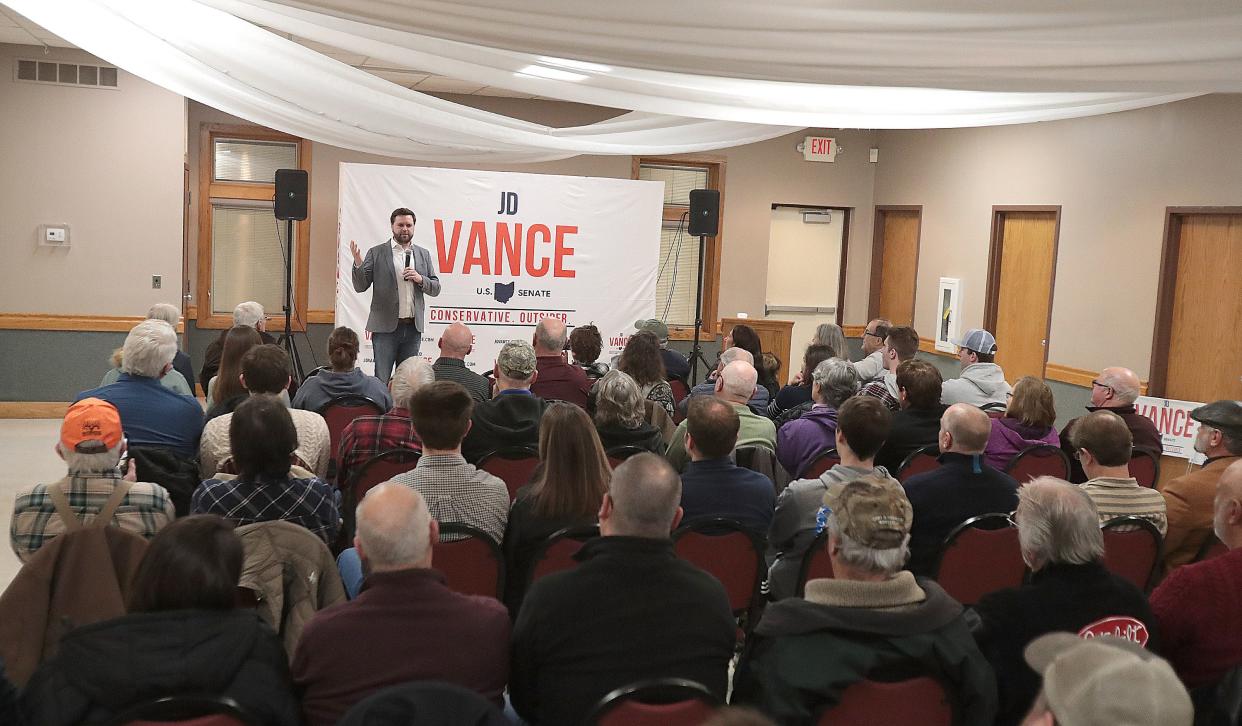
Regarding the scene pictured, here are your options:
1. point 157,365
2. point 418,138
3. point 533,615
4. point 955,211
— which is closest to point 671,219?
point 955,211

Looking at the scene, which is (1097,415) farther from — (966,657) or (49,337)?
(49,337)

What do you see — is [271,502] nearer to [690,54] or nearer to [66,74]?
[690,54]

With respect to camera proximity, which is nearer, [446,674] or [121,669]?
[121,669]

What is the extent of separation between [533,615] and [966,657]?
0.86 m

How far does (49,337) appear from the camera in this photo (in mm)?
9062

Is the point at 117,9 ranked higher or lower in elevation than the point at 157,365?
higher

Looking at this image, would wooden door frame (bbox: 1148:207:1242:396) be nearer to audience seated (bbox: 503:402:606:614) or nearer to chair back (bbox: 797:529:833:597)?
chair back (bbox: 797:529:833:597)

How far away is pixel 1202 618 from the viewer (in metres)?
2.46

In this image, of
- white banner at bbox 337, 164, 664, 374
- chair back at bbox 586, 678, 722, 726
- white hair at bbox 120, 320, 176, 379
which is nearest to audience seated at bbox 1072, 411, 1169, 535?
chair back at bbox 586, 678, 722, 726

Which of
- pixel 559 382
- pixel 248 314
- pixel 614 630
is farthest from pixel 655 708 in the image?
pixel 248 314

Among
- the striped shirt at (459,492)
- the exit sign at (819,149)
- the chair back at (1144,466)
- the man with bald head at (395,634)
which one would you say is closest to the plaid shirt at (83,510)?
the striped shirt at (459,492)

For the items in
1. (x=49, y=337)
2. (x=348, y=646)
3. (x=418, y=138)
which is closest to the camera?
(x=348, y=646)

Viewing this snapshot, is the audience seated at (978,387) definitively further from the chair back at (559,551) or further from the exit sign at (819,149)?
the exit sign at (819,149)

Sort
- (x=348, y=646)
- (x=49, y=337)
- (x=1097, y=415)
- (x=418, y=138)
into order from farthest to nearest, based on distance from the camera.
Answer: (x=49, y=337)
(x=418, y=138)
(x=1097, y=415)
(x=348, y=646)
